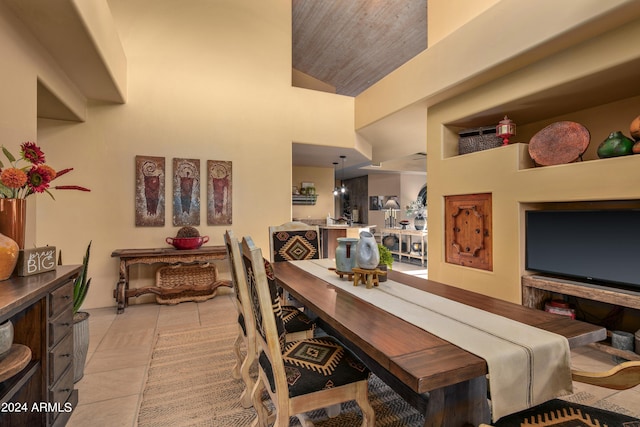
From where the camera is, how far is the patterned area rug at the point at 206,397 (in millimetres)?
1770

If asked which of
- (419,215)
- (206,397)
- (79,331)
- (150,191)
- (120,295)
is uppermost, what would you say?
(150,191)

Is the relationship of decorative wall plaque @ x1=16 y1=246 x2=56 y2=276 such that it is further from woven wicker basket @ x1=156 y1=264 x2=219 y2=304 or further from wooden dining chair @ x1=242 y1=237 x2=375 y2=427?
woven wicker basket @ x1=156 y1=264 x2=219 y2=304

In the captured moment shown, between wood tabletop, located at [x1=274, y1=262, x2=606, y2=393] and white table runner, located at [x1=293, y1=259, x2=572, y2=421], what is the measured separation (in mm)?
57

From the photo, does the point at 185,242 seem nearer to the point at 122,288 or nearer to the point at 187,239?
the point at 187,239

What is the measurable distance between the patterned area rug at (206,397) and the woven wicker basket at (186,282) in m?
1.34

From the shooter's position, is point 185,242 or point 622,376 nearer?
point 622,376

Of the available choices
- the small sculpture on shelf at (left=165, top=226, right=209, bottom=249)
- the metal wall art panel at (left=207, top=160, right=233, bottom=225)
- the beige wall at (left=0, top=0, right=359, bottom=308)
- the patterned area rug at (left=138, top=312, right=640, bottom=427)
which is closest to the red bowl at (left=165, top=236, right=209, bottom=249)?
the small sculpture on shelf at (left=165, top=226, right=209, bottom=249)

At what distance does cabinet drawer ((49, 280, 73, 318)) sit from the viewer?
1573 millimetres

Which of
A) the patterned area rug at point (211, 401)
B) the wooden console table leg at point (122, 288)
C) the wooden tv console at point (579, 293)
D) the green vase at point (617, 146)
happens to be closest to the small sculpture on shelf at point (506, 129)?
the green vase at point (617, 146)

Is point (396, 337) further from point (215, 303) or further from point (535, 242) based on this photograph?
point (215, 303)

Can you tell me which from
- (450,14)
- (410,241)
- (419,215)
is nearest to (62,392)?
(450,14)

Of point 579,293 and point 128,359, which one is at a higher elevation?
point 579,293

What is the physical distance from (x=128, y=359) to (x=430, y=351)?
2.57 m

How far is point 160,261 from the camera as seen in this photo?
12.7 ft
